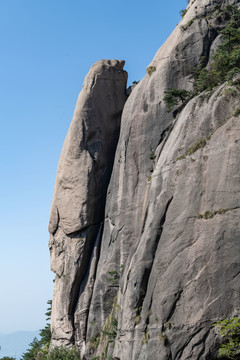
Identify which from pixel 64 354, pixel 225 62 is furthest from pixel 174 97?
pixel 64 354

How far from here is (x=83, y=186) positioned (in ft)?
130

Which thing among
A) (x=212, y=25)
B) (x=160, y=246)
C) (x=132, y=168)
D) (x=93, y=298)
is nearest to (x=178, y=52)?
(x=212, y=25)

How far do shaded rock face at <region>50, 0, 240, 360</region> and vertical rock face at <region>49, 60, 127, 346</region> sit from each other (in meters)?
0.11

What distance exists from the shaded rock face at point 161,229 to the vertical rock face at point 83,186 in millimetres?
112

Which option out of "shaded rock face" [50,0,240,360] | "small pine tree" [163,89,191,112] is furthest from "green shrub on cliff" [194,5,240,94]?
"shaded rock face" [50,0,240,360]

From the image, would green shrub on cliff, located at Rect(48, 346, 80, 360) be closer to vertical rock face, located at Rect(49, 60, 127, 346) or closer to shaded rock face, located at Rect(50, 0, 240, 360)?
shaded rock face, located at Rect(50, 0, 240, 360)

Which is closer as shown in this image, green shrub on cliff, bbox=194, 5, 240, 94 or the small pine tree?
green shrub on cliff, bbox=194, 5, 240, 94

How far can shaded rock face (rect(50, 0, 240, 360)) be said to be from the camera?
22.6m

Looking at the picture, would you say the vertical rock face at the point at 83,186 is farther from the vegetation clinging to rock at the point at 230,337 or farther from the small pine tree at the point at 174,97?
the vegetation clinging to rock at the point at 230,337

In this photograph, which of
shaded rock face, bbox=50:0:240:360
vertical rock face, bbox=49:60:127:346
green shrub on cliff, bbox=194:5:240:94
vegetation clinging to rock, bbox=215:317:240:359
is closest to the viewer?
vegetation clinging to rock, bbox=215:317:240:359

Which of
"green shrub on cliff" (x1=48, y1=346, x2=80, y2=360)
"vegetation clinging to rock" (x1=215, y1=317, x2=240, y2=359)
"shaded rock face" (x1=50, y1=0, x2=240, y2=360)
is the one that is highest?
"shaded rock face" (x1=50, y1=0, x2=240, y2=360)

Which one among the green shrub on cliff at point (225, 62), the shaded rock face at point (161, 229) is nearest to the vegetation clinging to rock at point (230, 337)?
the shaded rock face at point (161, 229)

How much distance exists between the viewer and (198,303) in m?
22.4

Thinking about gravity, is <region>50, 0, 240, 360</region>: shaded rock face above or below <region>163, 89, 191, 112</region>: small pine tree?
below
